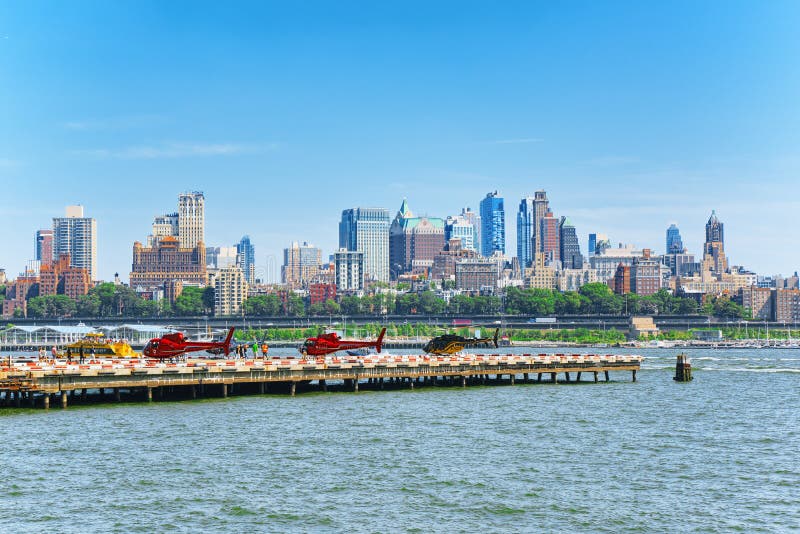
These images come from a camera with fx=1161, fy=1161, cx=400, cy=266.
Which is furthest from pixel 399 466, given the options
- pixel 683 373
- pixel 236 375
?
pixel 683 373

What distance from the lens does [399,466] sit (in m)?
63.8

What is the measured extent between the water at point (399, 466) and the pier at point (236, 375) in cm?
215

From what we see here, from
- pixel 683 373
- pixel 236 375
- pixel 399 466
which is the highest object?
pixel 236 375

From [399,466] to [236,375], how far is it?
110 feet

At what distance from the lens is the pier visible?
85.9m

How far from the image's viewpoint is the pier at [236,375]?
85938 millimetres

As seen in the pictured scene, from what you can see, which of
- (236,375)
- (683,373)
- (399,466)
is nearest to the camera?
(399,466)

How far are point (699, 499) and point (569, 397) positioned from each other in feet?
155

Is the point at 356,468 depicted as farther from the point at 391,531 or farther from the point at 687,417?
the point at 687,417

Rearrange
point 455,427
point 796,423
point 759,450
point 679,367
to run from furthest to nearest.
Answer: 1. point 679,367
2. point 796,423
3. point 455,427
4. point 759,450

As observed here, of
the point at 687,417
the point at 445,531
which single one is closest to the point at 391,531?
the point at 445,531

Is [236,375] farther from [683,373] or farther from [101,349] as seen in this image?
[683,373]

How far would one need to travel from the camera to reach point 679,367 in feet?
417

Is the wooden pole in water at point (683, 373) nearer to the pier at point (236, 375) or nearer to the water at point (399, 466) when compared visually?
the pier at point (236, 375)
